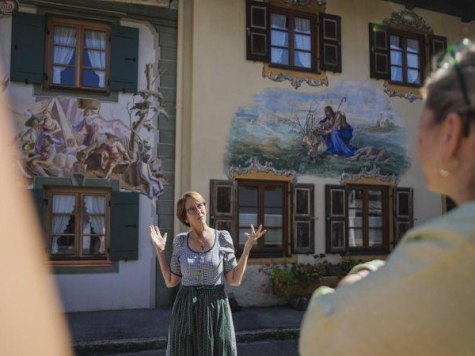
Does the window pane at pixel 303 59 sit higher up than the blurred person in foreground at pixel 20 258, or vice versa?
the window pane at pixel 303 59

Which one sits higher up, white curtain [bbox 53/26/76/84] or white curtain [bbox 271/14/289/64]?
white curtain [bbox 271/14/289/64]

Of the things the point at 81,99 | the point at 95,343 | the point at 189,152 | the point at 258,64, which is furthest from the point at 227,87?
the point at 95,343

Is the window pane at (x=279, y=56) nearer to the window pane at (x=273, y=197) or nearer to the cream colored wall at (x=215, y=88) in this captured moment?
the cream colored wall at (x=215, y=88)

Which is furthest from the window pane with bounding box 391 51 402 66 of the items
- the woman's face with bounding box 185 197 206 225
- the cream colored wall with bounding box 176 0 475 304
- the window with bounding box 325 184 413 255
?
the woman's face with bounding box 185 197 206 225

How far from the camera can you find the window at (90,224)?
877 centimetres

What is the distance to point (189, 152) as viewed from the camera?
9375 millimetres

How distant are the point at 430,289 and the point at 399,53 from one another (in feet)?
36.9

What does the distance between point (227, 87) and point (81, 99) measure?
2.53 m

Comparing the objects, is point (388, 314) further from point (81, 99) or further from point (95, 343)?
point (81, 99)

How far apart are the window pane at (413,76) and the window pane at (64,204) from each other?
23.3 ft

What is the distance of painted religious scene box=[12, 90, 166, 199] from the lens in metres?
8.63

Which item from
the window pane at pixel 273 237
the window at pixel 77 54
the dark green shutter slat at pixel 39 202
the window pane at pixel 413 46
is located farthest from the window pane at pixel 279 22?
the dark green shutter slat at pixel 39 202

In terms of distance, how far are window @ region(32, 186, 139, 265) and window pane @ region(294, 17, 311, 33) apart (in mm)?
4443

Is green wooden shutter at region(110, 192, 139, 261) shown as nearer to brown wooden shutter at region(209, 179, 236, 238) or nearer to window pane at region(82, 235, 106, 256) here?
window pane at region(82, 235, 106, 256)
